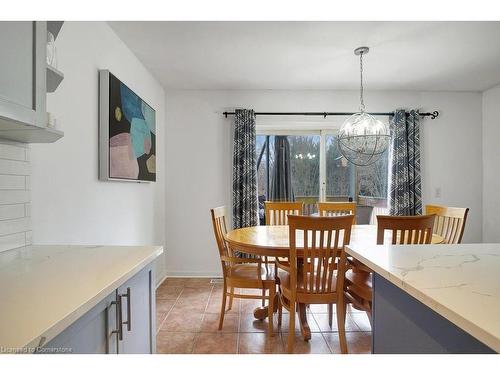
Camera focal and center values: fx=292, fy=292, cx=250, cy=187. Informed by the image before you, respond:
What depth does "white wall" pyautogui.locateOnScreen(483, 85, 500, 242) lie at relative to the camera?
3.51 meters

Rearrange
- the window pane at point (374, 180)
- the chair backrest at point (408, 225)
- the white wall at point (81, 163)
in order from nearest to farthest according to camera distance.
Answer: the white wall at point (81, 163)
the chair backrest at point (408, 225)
the window pane at point (374, 180)

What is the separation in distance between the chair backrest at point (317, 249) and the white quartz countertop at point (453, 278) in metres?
0.56

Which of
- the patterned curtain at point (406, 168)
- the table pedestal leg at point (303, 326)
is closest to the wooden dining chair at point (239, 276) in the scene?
the table pedestal leg at point (303, 326)

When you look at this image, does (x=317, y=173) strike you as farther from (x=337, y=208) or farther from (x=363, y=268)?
(x=363, y=268)

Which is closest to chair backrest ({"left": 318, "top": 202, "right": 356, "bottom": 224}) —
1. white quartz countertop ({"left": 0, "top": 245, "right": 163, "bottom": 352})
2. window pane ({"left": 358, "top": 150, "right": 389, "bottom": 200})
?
window pane ({"left": 358, "top": 150, "right": 389, "bottom": 200})

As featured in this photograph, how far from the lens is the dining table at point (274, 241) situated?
202 cm

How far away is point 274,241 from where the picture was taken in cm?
218

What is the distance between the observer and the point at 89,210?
1933 mm

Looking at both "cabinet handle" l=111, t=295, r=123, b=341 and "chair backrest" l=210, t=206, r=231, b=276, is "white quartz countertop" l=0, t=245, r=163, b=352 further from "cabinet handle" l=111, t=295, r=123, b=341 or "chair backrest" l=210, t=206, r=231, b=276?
"chair backrest" l=210, t=206, r=231, b=276

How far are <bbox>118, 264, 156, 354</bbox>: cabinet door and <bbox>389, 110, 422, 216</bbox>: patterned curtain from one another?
3160 millimetres

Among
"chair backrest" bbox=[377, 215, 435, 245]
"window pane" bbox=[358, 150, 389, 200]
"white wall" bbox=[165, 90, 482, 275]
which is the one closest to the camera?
"chair backrest" bbox=[377, 215, 435, 245]

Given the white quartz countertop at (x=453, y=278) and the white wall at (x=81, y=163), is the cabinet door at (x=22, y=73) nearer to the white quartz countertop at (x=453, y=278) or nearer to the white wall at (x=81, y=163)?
the white wall at (x=81, y=163)
